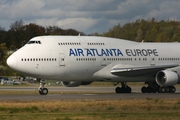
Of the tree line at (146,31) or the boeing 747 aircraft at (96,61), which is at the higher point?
the tree line at (146,31)

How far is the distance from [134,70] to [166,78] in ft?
9.43

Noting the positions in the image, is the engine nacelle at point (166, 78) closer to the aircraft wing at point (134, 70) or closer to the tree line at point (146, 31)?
the aircraft wing at point (134, 70)

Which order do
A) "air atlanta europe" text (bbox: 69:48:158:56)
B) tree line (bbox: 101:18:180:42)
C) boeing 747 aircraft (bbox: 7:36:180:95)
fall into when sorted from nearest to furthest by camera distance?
boeing 747 aircraft (bbox: 7:36:180:95)
"air atlanta europe" text (bbox: 69:48:158:56)
tree line (bbox: 101:18:180:42)

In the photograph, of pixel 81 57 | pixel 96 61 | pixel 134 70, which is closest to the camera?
pixel 81 57

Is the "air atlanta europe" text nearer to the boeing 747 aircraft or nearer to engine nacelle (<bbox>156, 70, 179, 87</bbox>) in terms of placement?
the boeing 747 aircraft

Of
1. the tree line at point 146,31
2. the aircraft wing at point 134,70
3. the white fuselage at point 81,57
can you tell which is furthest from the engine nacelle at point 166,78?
the tree line at point 146,31

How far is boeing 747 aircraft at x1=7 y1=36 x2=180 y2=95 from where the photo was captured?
43.1 m

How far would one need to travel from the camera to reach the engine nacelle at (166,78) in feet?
149

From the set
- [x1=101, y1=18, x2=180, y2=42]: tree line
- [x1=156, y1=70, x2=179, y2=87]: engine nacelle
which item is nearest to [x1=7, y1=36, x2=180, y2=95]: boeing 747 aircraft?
[x1=156, y1=70, x2=179, y2=87]: engine nacelle

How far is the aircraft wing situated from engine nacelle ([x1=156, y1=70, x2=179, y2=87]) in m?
0.46

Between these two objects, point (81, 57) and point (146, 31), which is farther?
point (146, 31)

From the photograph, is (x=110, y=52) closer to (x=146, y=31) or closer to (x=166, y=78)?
(x=166, y=78)

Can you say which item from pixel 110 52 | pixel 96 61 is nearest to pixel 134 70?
pixel 110 52

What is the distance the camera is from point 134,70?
45562 millimetres
